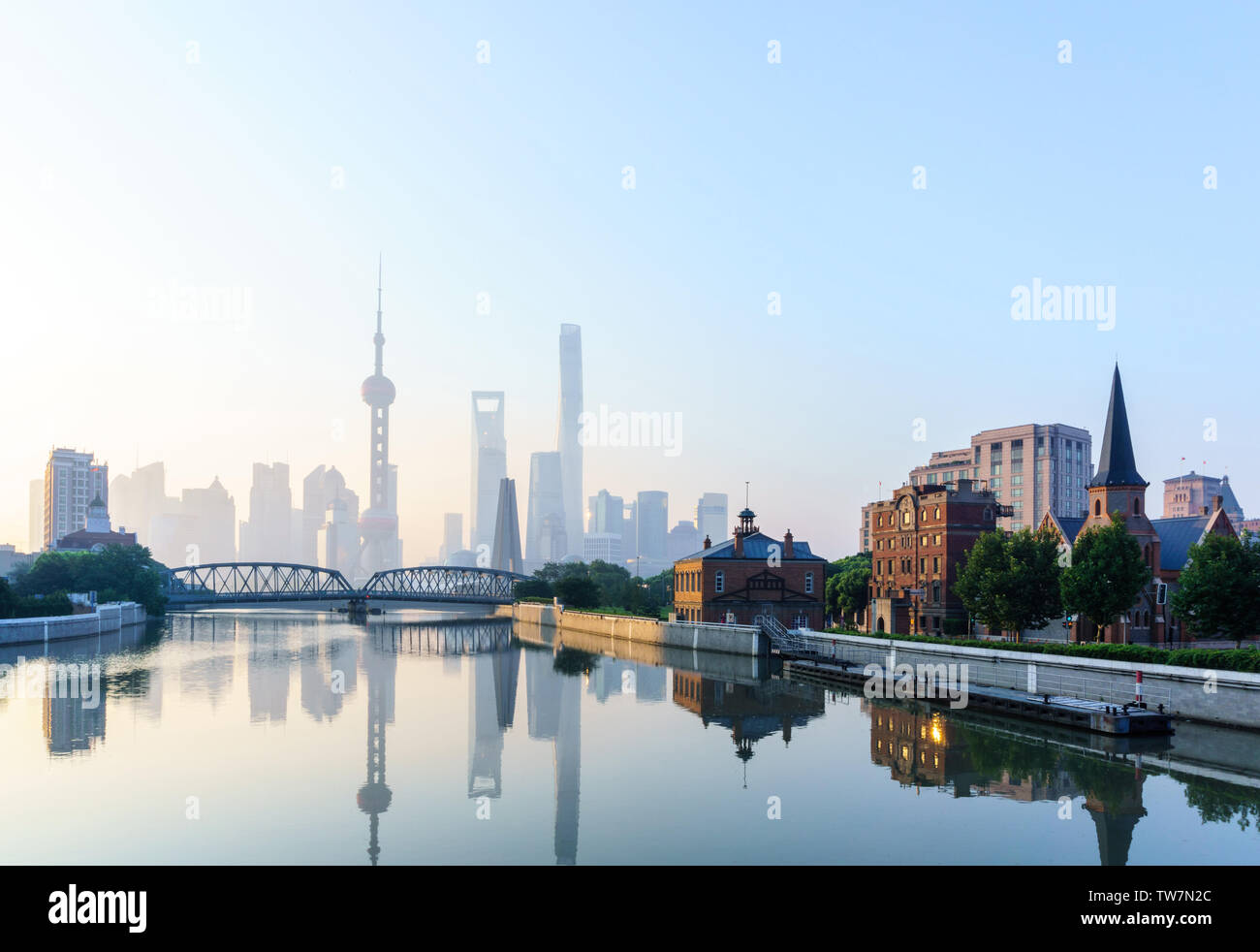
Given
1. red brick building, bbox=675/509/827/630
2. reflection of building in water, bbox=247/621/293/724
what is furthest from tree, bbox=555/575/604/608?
red brick building, bbox=675/509/827/630

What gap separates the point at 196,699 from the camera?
184 feet

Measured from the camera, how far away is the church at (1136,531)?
6975 cm

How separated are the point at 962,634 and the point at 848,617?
32.1 meters

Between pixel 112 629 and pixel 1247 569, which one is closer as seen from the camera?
pixel 1247 569

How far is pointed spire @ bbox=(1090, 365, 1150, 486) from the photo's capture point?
73500 millimetres

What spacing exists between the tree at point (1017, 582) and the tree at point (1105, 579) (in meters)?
3.05

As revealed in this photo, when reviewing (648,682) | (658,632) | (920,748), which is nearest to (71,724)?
(648,682)

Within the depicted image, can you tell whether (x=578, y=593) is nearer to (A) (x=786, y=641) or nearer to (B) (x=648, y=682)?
(A) (x=786, y=641)

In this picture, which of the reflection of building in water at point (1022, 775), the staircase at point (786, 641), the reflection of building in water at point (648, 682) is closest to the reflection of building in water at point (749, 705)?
the reflection of building in water at point (648, 682)

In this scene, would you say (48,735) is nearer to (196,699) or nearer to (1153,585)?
(196,699)

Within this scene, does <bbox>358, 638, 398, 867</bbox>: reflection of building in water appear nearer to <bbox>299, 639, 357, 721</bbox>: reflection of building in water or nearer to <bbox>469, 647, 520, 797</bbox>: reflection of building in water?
<bbox>299, 639, 357, 721</bbox>: reflection of building in water

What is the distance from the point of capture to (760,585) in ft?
310

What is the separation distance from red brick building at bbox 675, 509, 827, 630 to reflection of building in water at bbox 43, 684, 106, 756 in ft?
179
